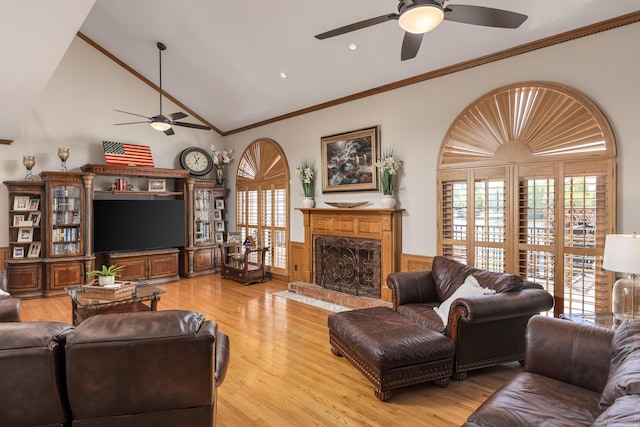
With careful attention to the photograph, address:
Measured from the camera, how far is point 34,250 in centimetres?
627

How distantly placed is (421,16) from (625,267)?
7.61 feet

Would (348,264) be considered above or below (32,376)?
below

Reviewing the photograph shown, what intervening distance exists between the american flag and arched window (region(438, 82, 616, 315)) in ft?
18.4

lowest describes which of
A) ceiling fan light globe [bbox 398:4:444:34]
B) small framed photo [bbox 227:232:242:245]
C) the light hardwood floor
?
the light hardwood floor

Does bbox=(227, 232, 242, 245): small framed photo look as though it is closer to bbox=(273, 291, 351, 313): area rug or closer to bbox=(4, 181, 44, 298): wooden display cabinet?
bbox=(273, 291, 351, 313): area rug

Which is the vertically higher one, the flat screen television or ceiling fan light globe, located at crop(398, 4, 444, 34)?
ceiling fan light globe, located at crop(398, 4, 444, 34)

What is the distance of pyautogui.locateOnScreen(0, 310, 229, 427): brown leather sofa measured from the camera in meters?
1.54

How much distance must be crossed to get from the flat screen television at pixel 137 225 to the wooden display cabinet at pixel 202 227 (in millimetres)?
201

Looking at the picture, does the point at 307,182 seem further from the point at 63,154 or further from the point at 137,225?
the point at 63,154

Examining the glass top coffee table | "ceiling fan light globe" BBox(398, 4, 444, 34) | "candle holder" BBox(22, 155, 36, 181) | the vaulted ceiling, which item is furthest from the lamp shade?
"candle holder" BBox(22, 155, 36, 181)

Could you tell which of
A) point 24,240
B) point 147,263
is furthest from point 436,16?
point 24,240

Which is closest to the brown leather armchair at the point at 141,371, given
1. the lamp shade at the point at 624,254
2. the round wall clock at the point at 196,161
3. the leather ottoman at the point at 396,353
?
the leather ottoman at the point at 396,353

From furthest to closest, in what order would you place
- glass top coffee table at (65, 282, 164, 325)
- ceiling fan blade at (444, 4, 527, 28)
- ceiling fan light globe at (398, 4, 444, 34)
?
glass top coffee table at (65, 282, 164, 325) < ceiling fan blade at (444, 4, 527, 28) < ceiling fan light globe at (398, 4, 444, 34)

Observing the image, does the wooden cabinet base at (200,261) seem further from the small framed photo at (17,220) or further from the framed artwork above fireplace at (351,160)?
the framed artwork above fireplace at (351,160)
